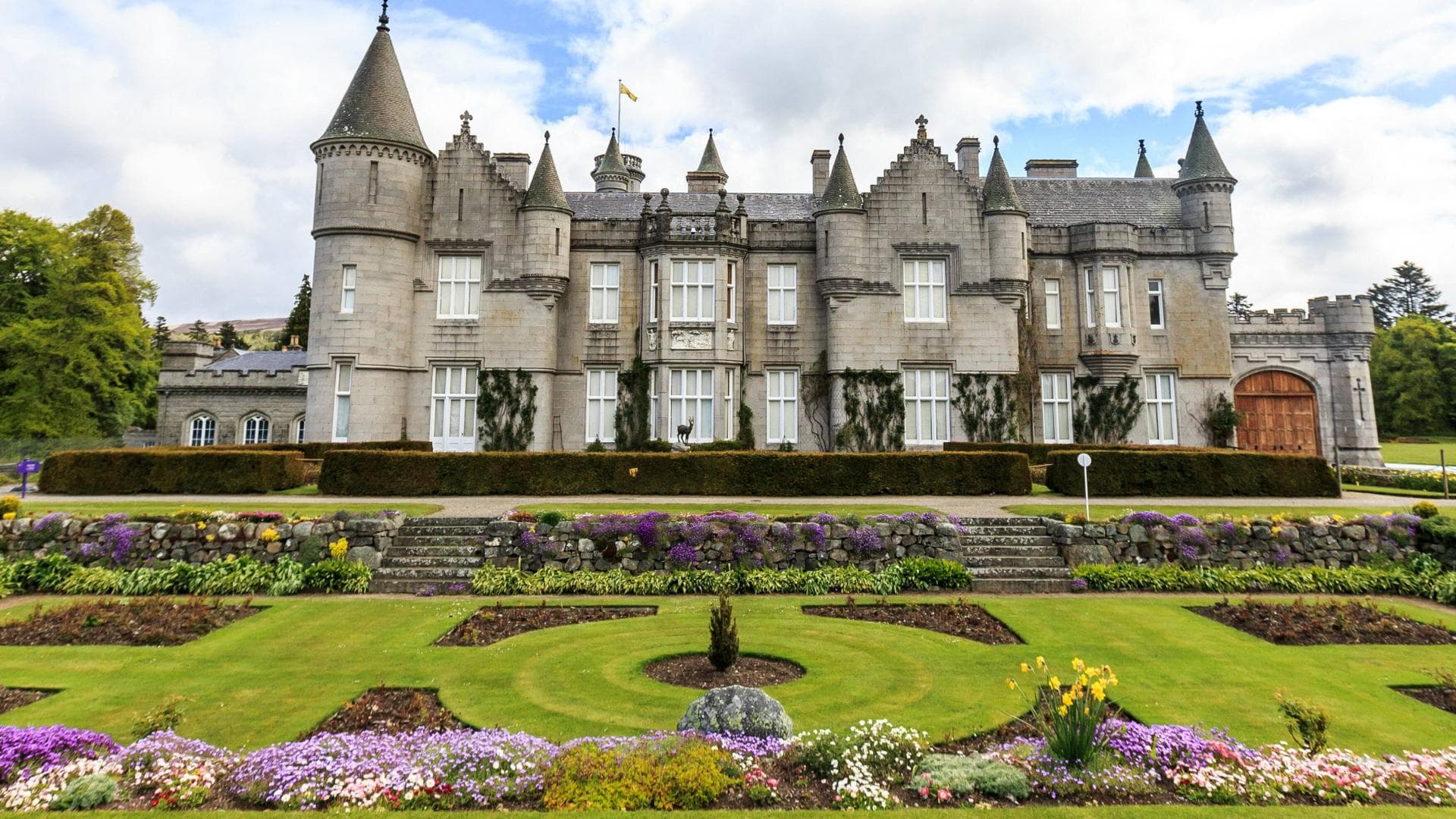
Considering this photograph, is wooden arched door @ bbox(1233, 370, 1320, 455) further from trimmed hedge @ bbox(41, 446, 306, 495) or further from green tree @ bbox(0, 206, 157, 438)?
green tree @ bbox(0, 206, 157, 438)

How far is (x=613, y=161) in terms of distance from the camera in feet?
146

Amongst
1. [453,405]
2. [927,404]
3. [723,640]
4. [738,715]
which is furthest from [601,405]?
[738,715]

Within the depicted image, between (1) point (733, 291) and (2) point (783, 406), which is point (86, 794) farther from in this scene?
(1) point (733, 291)

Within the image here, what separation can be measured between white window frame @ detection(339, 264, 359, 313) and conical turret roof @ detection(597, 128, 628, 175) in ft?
65.7

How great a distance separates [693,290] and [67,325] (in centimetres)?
3798

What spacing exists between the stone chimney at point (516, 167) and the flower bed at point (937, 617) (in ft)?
90.4

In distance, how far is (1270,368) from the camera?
32875 millimetres

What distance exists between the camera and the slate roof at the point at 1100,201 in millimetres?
33906

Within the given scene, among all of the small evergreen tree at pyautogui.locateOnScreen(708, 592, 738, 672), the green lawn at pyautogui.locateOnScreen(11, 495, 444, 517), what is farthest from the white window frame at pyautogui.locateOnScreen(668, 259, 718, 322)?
the small evergreen tree at pyautogui.locateOnScreen(708, 592, 738, 672)

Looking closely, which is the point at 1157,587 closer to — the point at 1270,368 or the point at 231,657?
the point at 231,657

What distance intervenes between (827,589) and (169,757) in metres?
10.6

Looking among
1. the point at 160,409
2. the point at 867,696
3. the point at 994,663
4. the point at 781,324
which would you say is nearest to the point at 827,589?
the point at 994,663

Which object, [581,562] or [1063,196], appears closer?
[581,562]

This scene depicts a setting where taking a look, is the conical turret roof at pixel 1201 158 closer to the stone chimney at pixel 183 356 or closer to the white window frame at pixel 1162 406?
the white window frame at pixel 1162 406
